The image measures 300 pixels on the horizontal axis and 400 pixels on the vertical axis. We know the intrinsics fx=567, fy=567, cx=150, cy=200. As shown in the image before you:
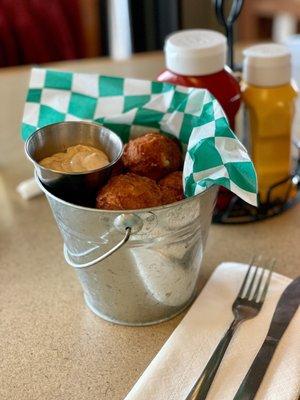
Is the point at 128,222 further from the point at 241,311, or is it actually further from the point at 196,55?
the point at 196,55

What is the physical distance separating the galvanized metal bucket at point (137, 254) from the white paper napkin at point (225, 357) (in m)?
0.03

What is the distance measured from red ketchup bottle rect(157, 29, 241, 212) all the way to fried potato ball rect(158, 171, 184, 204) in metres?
0.17

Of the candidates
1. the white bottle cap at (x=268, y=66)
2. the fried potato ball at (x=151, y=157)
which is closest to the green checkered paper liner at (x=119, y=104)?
the fried potato ball at (x=151, y=157)

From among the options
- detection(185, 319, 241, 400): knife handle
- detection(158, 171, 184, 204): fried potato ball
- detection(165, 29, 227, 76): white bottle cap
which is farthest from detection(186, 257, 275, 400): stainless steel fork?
detection(165, 29, 227, 76): white bottle cap

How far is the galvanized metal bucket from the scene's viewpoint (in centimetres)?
51

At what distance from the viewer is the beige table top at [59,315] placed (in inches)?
21.0

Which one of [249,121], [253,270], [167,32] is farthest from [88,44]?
[253,270]

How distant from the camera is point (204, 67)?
0.69m

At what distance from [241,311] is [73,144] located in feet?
0.82

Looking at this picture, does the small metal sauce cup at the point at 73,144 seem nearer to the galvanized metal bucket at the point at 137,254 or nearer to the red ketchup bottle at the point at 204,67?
the galvanized metal bucket at the point at 137,254

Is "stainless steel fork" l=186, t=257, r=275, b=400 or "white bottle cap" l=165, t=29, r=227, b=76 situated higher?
"white bottle cap" l=165, t=29, r=227, b=76

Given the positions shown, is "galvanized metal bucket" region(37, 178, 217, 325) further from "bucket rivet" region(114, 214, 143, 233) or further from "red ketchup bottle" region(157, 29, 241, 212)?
"red ketchup bottle" region(157, 29, 241, 212)

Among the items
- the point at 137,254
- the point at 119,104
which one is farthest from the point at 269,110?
the point at 137,254

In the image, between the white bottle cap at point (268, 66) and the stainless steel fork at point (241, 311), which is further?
the white bottle cap at point (268, 66)
